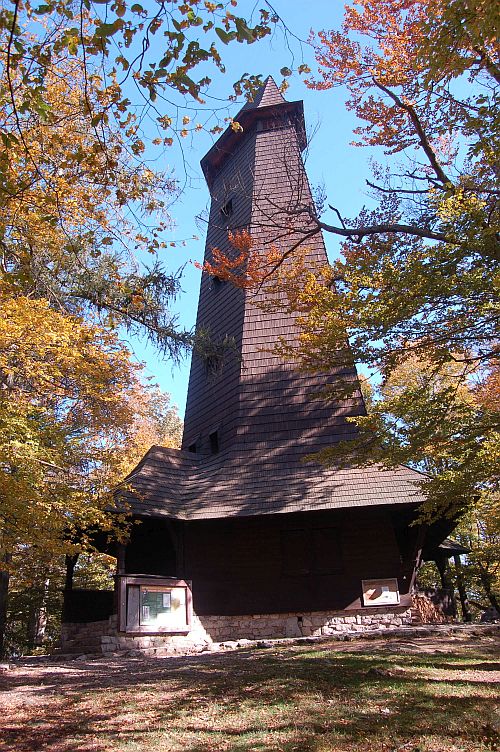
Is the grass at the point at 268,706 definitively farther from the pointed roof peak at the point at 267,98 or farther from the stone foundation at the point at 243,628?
the pointed roof peak at the point at 267,98

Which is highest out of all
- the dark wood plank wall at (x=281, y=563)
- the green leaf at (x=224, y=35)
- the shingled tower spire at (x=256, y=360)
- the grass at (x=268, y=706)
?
the shingled tower spire at (x=256, y=360)

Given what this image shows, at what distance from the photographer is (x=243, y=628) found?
1251 centimetres

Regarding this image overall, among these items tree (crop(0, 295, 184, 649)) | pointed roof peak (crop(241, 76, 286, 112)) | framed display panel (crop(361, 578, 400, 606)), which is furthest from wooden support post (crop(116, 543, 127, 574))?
pointed roof peak (crop(241, 76, 286, 112))

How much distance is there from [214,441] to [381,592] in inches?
214

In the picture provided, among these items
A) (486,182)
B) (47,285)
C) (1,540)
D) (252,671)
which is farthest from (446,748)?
(47,285)

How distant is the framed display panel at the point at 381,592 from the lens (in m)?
12.1

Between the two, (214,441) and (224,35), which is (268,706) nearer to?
(224,35)

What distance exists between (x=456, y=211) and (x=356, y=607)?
28.6 ft

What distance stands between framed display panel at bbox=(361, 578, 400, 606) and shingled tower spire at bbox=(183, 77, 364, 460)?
3144 mm

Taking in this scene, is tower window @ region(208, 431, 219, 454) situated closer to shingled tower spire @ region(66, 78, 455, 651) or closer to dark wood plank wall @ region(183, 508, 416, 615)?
shingled tower spire @ region(66, 78, 455, 651)

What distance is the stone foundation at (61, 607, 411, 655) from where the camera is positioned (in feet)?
37.7

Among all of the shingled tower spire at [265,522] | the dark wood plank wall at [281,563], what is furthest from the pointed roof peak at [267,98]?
the dark wood plank wall at [281,563]

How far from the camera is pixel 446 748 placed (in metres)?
4.13

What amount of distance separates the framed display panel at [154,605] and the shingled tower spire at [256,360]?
3507mm
